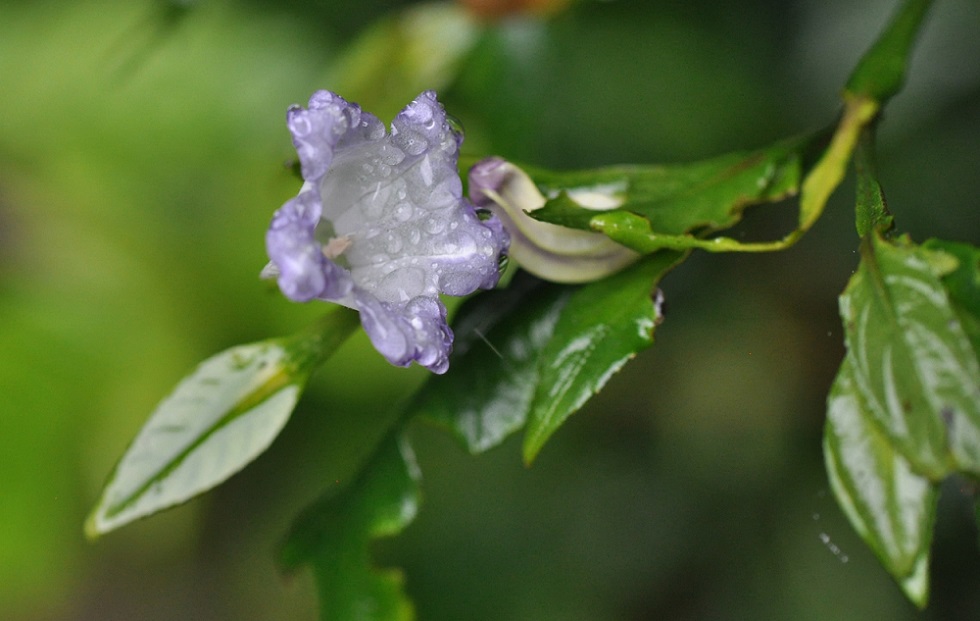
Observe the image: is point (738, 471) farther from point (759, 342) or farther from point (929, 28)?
point (929, 28)

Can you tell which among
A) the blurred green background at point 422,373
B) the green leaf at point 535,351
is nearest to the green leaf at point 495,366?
the green leaf at point 535,351

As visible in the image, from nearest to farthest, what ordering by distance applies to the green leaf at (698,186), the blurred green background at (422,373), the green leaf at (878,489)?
1. the green leaf at (878,489)
2. the green leaf at (698,186)
3. the blurred green background at (422,373)

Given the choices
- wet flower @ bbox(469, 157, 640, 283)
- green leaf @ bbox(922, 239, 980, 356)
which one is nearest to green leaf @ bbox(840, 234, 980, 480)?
green leaf @ bbox(922, 239, 980, 356)

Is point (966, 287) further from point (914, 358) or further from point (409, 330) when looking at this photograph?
point (409, 330)

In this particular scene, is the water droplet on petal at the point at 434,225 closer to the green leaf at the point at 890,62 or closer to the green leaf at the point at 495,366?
the green leaf at the point at 495,366

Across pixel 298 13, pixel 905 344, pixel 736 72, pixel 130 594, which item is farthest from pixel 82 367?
pixel 905 344

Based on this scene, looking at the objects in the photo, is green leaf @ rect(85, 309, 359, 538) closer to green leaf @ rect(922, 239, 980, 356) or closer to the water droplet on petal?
the water droplet on petal
